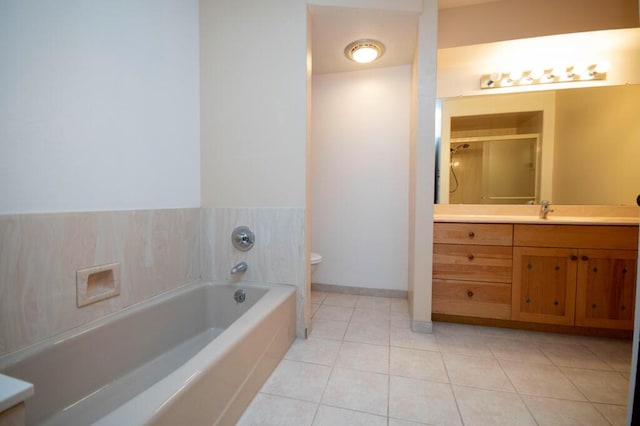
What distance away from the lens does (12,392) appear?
51cm

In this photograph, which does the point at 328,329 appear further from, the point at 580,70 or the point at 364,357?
the point at 580,70

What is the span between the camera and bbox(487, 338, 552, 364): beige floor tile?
57.9 inches

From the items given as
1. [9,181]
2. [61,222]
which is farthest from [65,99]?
[61,222]

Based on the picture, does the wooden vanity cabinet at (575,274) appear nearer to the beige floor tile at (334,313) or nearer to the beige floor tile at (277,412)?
the beige floor tile at (334,313)

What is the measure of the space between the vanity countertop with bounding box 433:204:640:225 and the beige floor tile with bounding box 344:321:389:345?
905mm

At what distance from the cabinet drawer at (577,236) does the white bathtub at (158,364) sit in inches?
65.8

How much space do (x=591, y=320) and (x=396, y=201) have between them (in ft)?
5.07

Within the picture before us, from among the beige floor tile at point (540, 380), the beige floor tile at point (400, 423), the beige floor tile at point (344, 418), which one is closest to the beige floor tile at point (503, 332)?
the beige floor tile at point (540, 380)

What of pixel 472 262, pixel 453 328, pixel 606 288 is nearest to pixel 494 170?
pixel 472 262

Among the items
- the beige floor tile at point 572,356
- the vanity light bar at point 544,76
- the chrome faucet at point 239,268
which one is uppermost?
the vanity light bar at point 544,76

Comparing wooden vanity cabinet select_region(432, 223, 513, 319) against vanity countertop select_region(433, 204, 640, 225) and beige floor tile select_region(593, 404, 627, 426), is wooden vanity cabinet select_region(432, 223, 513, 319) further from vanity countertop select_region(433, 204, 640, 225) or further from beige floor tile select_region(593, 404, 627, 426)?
beige floor tile select_region(593, 404, 627, 426)

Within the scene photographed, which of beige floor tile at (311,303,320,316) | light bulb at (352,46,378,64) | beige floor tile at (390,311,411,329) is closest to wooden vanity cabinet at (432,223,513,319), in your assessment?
beige floor tile at (390,311,411,329)

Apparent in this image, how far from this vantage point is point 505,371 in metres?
1.36

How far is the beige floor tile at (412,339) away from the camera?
161 centimetres
